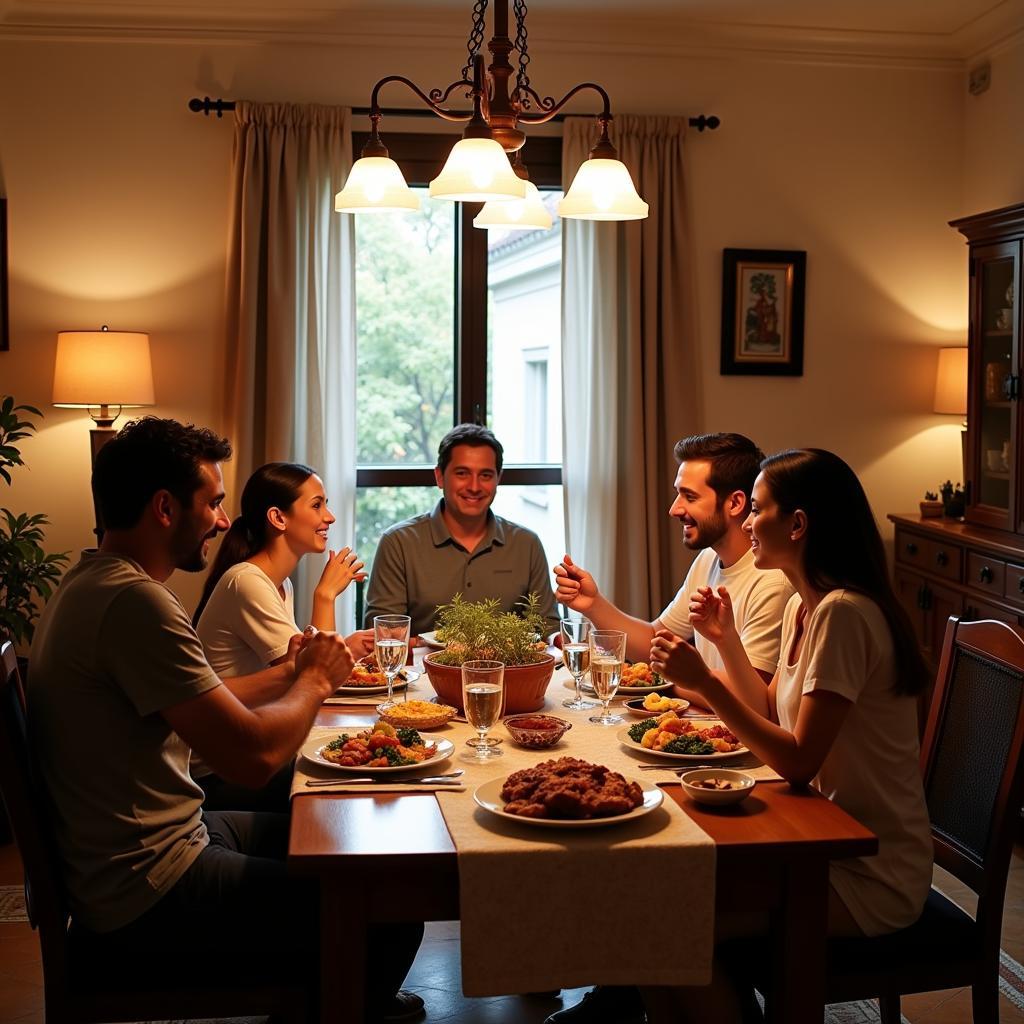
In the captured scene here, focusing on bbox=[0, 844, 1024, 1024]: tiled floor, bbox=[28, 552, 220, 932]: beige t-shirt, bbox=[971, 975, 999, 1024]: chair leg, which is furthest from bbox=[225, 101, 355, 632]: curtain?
bbox=[971, 975, 999, 1024]: chair leg

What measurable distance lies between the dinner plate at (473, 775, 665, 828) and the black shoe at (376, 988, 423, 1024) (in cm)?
102

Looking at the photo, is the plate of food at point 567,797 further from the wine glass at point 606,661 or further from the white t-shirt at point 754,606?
the white t-shirt at point 754,606

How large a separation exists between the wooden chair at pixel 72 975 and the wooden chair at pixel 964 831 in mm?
813

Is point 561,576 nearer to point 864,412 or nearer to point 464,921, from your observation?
point 464,921

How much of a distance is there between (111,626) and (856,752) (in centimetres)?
124

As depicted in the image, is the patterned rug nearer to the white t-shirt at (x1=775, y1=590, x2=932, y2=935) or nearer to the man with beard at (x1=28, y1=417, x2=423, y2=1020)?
the white t-shirt at (x1=775, y1=590, x2=932, y2=935)

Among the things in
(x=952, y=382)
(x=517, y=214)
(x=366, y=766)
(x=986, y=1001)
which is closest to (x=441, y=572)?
(x=517, y=214)

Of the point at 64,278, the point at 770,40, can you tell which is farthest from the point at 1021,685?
the point at 64,278

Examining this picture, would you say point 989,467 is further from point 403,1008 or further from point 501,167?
point 403,1008

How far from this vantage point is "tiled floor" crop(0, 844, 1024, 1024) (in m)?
2.72

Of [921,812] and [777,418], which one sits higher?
[777,418]

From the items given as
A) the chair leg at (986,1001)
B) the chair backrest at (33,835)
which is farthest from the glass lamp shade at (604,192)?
the chair leg at (986,1001)

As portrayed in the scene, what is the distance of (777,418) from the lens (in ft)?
16.2

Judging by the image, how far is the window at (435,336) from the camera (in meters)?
4.79
